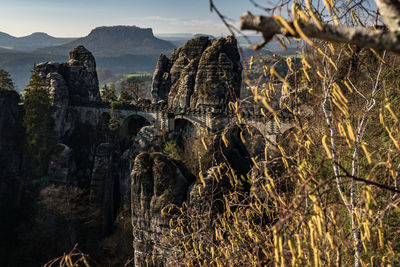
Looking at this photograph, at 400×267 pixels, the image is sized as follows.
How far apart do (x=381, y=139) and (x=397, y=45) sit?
751cm

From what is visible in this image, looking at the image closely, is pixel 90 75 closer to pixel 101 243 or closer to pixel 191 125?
pixel 191 125

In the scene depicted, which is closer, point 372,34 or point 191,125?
point 372,34

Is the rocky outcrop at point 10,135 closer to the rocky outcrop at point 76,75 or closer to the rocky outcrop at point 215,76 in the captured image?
the rocky outcrop at point 76,75

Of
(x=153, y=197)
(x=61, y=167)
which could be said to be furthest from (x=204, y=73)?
(x=153, y=197)

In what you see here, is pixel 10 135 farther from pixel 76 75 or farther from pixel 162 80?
pixel 162 80

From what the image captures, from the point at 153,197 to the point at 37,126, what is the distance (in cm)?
2524

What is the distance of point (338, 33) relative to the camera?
2.12m

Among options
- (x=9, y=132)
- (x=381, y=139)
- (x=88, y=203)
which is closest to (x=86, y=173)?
(x=88, y=203)

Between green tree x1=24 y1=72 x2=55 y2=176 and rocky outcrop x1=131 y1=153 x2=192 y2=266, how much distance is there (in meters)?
22.5

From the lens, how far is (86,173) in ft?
127

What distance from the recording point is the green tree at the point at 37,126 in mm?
35406

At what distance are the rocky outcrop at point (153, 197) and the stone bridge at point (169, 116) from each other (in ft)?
42.5

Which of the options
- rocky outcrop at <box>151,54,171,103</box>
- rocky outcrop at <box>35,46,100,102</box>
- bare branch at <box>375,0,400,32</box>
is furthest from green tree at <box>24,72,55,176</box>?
bare branch at <box>375,0,400,32</box>

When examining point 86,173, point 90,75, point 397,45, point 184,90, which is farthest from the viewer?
point 90,75
